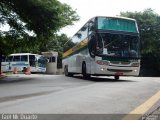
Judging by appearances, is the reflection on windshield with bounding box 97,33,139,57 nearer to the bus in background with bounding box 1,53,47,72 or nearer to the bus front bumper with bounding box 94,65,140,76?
the bus front bumper with bounding box 94,65,140,76

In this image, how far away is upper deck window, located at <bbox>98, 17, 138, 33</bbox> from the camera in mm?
20016

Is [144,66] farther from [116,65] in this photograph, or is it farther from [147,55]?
[116,65]

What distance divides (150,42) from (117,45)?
36570 mm

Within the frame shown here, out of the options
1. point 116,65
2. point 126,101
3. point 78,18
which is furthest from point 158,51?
point 126,101

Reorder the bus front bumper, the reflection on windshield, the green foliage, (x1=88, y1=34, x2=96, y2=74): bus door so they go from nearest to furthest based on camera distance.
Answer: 1. the reflection on windshield
2. (x1=88, y1=34, x2=96, y2=74): bus door
3. the bus front bumper
4. the green foliage

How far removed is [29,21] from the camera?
2492 cm

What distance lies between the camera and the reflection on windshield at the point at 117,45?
→ 19.6 m

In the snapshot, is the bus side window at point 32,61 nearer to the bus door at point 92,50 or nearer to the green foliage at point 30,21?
the green foliage at point 30,21

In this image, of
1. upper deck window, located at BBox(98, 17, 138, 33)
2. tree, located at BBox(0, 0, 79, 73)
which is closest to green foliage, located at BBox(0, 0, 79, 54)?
tree, located at BBox(0, 0, 79, 73)

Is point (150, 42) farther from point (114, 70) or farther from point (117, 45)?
point (117, 45)

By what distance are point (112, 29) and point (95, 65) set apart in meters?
2.00

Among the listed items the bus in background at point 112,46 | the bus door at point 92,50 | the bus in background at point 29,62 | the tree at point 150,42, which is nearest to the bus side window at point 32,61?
the bus in background at point 29,62

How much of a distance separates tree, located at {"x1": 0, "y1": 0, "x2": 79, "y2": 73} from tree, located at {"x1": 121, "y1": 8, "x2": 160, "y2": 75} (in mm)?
29875

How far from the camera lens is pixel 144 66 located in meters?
57.4
